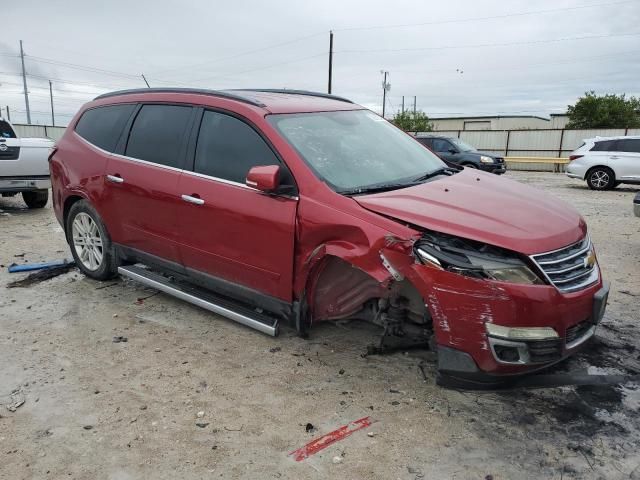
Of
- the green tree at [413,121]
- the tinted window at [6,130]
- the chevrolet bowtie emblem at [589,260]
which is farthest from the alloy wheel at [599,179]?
the green tree at [413,121]

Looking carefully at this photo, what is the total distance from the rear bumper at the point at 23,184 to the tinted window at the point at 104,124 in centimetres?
416

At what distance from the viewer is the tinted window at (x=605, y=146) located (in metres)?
14.4

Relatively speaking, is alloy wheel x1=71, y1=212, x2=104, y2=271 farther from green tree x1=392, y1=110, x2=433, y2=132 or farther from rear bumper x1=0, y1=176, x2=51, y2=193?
green tree x1=392, y1=110, x2=433, y2=132

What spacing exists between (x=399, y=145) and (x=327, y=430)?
7.64 ft

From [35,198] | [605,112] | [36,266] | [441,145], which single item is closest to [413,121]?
[605,112]

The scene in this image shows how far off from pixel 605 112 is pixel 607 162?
28.6m

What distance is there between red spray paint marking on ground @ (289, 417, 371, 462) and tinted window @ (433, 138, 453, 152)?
14.9 metres

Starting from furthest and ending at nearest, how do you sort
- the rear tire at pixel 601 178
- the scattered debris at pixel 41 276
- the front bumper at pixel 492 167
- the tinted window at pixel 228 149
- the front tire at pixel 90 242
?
the front bumper at pixel 492 167
the rear tire at pixel 601 178
the scattered debris at pixel 41 276
the front tire at pixel 90 242
the tinted window at pixel 228 149

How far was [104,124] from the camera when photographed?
4.83 meters

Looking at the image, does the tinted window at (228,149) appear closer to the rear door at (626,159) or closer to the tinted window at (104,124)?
the tinted window at (104,124)

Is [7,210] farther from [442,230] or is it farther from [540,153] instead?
[540,153]

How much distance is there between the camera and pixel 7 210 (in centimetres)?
953

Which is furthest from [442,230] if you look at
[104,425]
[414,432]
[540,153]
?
[540,153]

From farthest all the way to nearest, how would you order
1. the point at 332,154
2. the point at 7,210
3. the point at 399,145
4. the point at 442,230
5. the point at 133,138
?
1. the point at 7,210
2. the point at 133,138
3. the point at 399,145
4. the point at 332,154
5. the point at 442,230
